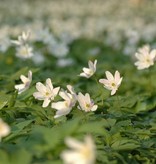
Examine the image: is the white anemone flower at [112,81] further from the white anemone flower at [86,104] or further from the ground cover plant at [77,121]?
the white anemone flower at [86,104]

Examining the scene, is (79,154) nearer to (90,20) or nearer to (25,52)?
(25,52)

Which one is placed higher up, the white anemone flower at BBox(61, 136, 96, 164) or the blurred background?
the white anemone flower at BBox(61, 136, 96, 164)

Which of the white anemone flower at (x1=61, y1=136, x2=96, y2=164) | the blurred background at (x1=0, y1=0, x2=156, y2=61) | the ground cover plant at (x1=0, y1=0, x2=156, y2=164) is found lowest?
the blurred background at (x1=0, y1=0, x2=156, y2=61)

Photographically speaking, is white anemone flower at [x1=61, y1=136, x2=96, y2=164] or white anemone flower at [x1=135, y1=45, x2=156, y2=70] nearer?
white anemone flower at [x1=61, y1=136, x2=96, y2=164]

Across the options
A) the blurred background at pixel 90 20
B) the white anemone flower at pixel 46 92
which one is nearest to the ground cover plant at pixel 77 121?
the white anemone flower at pixel 46 92

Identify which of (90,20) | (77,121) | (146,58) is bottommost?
(90,20)

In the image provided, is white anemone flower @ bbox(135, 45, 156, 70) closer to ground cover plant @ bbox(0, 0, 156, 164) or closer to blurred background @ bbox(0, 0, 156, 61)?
ground cover plant @ bbox(0, 0, 156, 164)

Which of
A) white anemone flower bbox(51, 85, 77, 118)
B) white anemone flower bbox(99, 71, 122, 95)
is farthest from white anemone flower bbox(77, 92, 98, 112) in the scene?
white anemone flower bbox(99, 71, 122, 95)

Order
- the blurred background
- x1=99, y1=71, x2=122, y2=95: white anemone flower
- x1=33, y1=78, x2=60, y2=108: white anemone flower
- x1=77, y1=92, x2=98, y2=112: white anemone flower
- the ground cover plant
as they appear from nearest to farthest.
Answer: the ground cover plant < x1=77, y1=92, x2=98, y2=112: white anemone flower < x1=33, y1=78, x2=60, y2=108: white anemone flower < x1=99, y1=71, x2=122, y2=95: white anemone flower < the blurred background

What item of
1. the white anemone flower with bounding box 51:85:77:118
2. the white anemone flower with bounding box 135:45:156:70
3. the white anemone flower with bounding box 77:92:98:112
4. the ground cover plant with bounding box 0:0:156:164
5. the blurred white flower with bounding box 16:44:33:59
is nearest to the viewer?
the ground cover plant with bounding box 0:0:156:164

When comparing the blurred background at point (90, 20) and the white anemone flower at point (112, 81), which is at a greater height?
the white anemone flower at point (112, 81)

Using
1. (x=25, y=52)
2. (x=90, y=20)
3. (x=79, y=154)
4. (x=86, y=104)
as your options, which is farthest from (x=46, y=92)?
(x=90, y=20)

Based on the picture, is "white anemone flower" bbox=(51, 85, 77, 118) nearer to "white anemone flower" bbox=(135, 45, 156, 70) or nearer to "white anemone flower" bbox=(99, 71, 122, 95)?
"white anemone flower" bbox=(99, 71, 122, 95)
